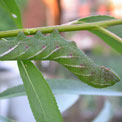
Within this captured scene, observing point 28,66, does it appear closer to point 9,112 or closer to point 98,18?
point 98,18

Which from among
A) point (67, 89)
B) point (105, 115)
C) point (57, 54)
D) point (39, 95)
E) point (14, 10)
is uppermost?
point (14, 10)

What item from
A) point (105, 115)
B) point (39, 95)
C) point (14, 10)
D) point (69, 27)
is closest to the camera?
point (69, 27)

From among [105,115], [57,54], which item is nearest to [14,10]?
[57,54]

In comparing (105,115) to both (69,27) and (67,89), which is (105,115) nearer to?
(67,89)

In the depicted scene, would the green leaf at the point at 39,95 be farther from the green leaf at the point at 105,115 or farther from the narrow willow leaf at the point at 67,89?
the green leaf at the point at 105,115

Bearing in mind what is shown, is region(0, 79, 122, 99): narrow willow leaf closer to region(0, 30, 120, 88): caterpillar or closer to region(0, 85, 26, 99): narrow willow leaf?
region(0, 85, 26, 99): narrow willow leaf

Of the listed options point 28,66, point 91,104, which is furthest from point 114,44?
point 91,104

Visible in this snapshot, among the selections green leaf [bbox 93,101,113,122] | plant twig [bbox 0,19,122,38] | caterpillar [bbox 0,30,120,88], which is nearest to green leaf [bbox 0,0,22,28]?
caterpillar [bbox 0,30,120,88]
